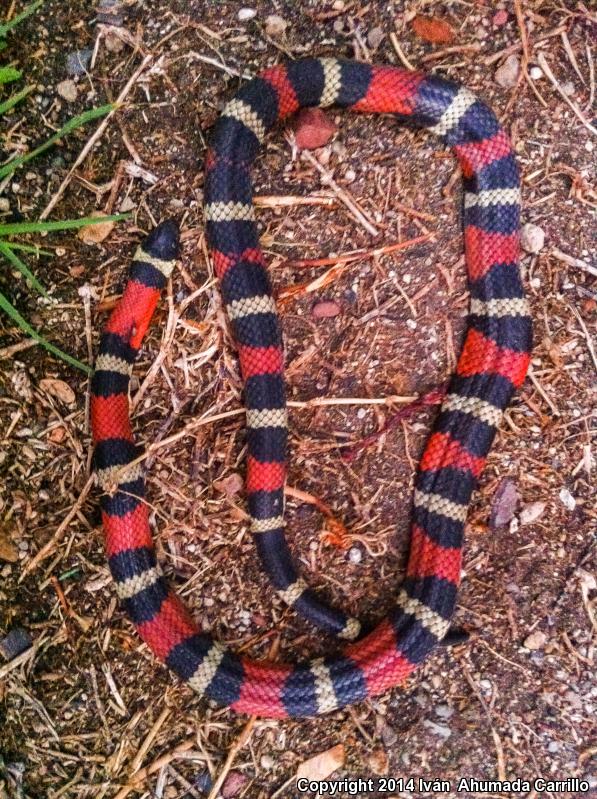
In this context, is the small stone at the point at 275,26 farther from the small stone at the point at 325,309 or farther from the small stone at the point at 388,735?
the small stone at the point at 388,735

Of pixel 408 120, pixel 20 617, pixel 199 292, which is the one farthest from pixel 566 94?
pixel 20 617

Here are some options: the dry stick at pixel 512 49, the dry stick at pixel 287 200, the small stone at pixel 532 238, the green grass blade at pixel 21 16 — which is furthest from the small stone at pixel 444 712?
the green grass blade at pixel 21 16

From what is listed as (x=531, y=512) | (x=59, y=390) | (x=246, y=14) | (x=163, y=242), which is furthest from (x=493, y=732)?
(x=246, y=14)

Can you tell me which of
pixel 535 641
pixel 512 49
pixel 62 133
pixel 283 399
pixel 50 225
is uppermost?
pixel 512 49

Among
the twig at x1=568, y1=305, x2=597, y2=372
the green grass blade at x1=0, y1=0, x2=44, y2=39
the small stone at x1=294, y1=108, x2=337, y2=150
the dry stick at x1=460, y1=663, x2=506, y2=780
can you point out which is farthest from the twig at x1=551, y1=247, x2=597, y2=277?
the green grass blade at x1=0, y1=0, x2=44, y2=39

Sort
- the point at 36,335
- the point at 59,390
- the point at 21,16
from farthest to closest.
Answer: the point at 59,390, the point at 36,335, the point at 21,16

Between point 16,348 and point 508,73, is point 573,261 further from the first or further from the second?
point 16,348

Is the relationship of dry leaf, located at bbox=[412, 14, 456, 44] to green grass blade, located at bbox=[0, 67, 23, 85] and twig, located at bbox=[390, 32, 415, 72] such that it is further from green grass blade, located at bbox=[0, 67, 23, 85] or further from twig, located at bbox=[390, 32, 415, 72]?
green grass blade, located at bbox=[0, 67, 23, 85]
